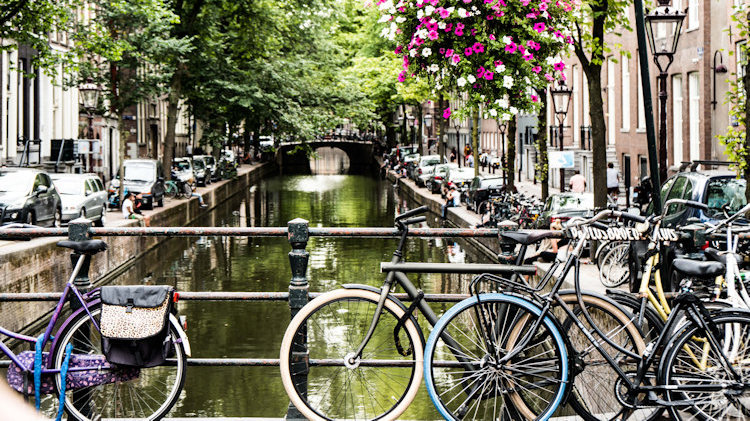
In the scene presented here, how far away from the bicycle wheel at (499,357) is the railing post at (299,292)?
2.40 feet

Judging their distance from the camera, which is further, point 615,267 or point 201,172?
point 201,172

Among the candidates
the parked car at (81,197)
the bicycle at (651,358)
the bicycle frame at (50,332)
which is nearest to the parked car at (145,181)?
the parked car at (81,197)

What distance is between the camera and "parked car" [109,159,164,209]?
33.3 metres

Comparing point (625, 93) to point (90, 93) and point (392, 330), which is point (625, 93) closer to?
point (90, 93)

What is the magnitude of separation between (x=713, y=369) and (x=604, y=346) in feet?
1.86

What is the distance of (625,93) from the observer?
3834cm

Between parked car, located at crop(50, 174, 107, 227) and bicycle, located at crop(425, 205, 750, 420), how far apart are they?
2193 cm

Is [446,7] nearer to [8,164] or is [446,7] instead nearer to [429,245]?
[429,245]

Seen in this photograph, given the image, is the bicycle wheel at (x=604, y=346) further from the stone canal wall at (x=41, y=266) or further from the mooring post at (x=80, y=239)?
the stone canal wall at (x=41, y=266)

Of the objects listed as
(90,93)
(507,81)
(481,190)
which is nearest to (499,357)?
(507,81)

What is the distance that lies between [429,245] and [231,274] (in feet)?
24.7

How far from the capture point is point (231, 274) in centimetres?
2420

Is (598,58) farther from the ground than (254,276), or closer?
farther from the ground

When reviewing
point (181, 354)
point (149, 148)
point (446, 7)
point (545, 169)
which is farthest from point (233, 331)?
point (149, 148)
